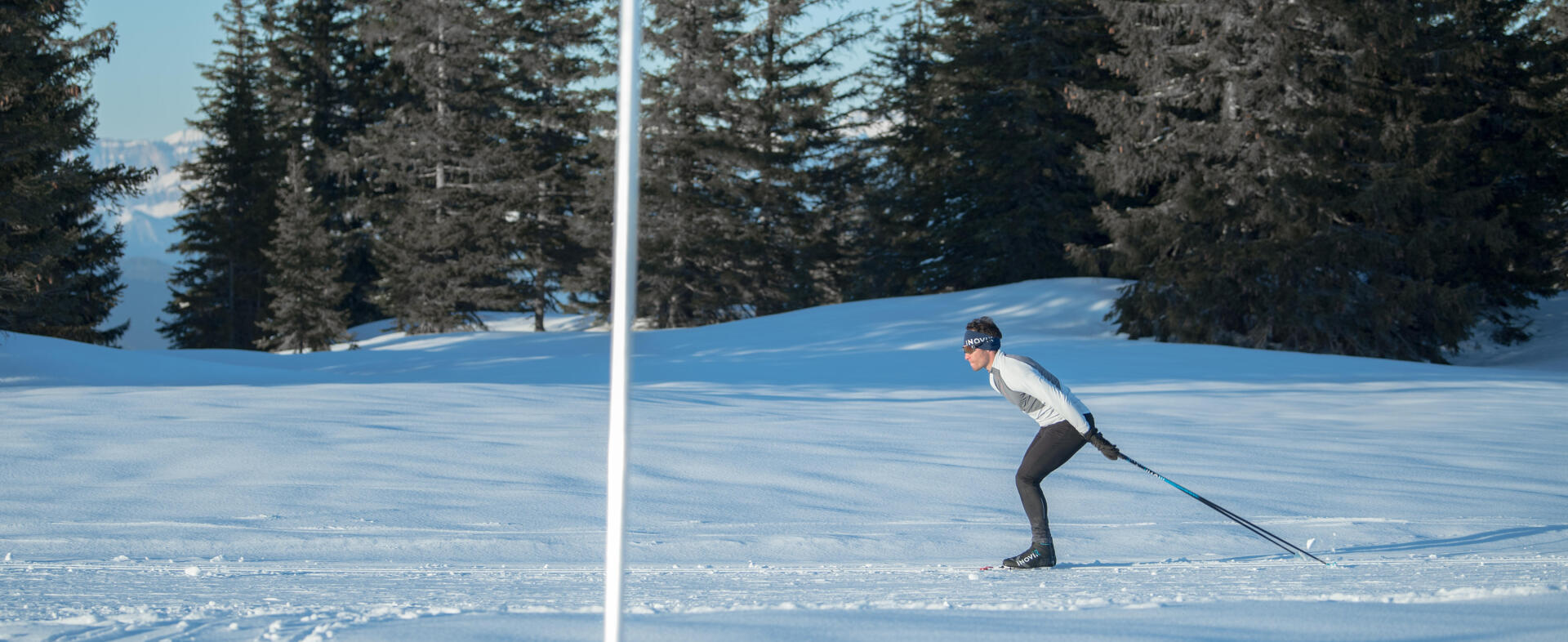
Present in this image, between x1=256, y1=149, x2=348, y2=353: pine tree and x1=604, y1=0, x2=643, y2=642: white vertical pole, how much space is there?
29.1 metres

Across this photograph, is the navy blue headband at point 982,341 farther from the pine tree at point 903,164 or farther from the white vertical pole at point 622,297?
the pine tree at point 903,164

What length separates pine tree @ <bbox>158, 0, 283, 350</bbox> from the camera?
35.6m

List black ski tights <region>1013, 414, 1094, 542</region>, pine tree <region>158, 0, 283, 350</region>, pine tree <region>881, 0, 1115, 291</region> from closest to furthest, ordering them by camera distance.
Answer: black ski tights <region>1013, 414, 1094, 542</region> < pine tree <region>881, 0, 1115, 291</region> < pine tree <region>158, 0, 283, 350</region>

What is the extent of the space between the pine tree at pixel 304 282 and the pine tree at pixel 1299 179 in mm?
21417

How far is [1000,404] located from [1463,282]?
1553 centimetres

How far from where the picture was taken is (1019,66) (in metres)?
29.2

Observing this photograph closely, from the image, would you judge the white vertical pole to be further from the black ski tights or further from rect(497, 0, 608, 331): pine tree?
rect(497, 0, 608, 331): pine tree

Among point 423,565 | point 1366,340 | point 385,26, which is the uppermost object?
point 385,26

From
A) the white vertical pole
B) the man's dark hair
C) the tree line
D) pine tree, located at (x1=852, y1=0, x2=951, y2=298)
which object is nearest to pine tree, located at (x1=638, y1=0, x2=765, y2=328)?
the tree line

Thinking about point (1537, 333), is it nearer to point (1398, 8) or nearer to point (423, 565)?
point (1398, 8)

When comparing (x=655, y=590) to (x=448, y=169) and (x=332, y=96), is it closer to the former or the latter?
(x=448, y=169)

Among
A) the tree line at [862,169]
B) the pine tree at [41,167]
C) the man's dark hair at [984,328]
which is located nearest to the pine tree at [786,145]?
the tree line at [862,169]

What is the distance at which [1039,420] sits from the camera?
5.97 meters

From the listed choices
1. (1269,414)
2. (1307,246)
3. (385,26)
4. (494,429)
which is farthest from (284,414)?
(385,26)
